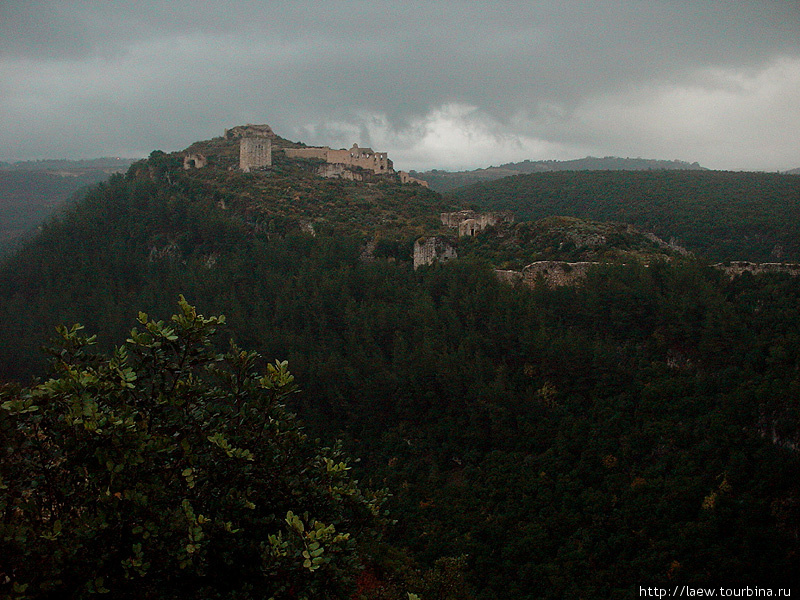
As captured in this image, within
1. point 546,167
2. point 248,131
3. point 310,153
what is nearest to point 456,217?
point 310,153

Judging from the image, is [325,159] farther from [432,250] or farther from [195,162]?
[432,250]

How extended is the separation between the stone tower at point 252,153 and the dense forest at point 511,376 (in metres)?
14.1

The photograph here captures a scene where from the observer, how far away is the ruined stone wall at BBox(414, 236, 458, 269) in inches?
1742

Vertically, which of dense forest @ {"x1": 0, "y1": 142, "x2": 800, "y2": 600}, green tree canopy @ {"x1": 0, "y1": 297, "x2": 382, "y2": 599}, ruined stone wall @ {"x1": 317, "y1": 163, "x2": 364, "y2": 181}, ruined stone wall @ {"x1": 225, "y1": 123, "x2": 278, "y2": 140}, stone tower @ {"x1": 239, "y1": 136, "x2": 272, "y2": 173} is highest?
ruined stone wall @ {"x1": 225, "y1": 123, "x2": 278, "y2": 140}

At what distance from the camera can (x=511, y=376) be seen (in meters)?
29.6

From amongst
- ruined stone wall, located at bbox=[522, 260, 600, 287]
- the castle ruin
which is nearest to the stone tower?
the castle ruin

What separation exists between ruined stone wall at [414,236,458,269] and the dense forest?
4.61 ft

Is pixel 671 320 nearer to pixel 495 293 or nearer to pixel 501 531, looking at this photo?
pixel 495 293

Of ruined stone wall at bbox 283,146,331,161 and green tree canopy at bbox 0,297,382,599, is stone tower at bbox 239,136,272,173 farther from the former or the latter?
green tree canopy at bbox 0,297,382,599

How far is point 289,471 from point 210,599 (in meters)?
1.88

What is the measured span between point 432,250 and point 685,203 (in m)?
33.0

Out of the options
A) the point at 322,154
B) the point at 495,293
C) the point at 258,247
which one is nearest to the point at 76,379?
the point at 495,293

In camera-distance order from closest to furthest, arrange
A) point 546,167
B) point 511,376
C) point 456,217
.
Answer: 1. point 511,376
2. point 456,217
3. point 546,167

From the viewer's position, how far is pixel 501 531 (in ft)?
70.8
